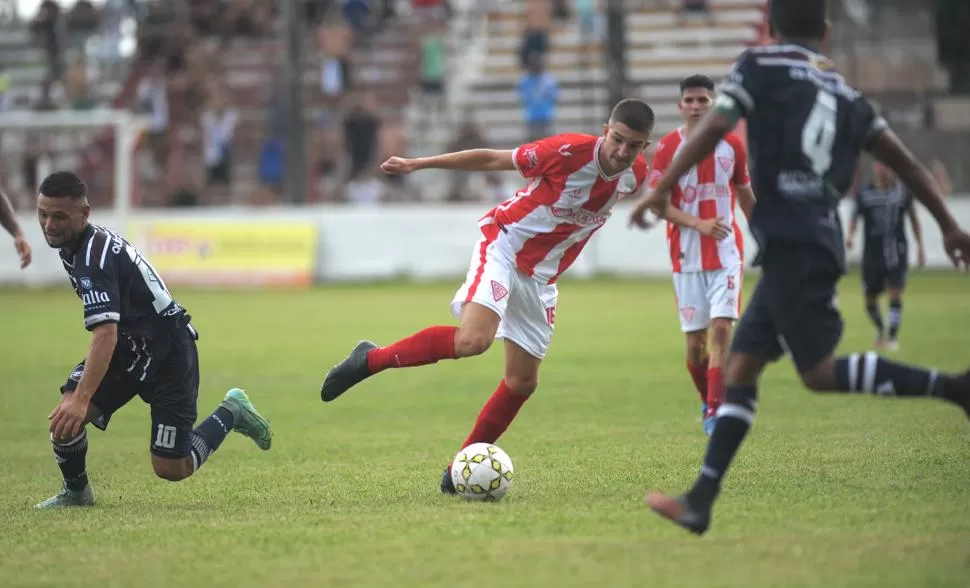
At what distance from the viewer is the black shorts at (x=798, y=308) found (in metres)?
5.82

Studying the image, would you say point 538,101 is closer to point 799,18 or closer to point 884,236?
point 884,236

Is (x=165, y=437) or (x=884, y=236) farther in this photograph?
(x=884, y=236)

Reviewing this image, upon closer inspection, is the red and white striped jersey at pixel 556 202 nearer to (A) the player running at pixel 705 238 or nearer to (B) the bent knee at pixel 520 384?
(B) the bent knee at pixel 520 384

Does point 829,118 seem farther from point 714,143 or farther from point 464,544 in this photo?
point 464,544

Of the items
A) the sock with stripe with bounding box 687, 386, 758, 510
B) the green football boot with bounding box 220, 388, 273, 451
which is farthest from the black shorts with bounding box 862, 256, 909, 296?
the sock with stripe with bounding box 687, 386, 758, 510

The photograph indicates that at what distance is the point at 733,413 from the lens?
5.87 meters

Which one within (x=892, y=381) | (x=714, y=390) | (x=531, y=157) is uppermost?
(x=531, y=157)

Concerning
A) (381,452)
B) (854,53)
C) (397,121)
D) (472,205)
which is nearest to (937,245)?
(854,53)

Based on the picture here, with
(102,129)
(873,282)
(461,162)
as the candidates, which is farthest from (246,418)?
(102,129)

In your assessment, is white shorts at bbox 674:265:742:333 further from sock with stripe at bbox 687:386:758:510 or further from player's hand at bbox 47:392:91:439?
player's hand at bbox 47:392:91:439

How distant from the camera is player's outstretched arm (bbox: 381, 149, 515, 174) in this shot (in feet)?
25.0

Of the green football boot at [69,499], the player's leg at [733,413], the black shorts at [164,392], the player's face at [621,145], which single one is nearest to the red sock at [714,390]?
the player's face at [621,145]

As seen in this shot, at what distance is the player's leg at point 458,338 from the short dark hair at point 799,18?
2451 millimetres

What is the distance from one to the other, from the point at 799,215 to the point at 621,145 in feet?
5.83
